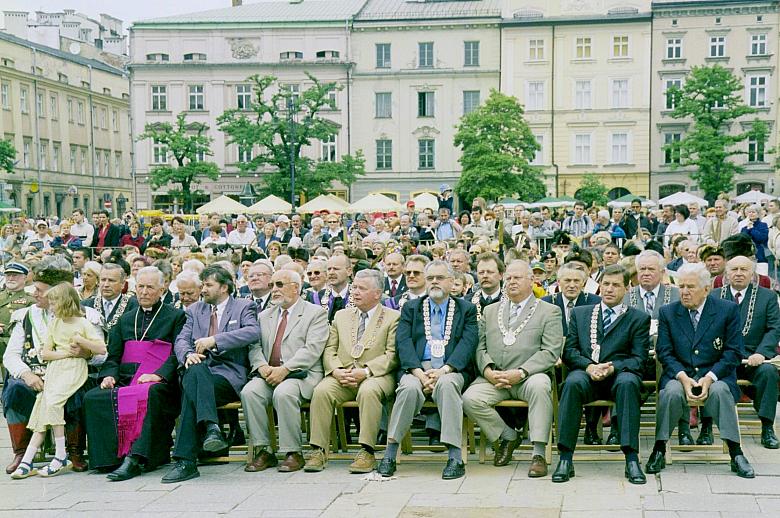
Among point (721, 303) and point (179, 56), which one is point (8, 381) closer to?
point (721, 303)

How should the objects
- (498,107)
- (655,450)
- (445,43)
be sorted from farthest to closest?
(445,43) < (498,107) < (655,450)

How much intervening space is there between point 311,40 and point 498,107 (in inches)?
530

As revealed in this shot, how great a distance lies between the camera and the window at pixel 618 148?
53562 mm

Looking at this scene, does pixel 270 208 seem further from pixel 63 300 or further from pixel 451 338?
pixel 451 338

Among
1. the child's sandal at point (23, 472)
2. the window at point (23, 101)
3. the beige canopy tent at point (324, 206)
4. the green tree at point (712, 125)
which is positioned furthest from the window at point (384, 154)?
the child's sandal at point (23, 472)

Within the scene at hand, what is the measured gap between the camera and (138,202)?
185ft

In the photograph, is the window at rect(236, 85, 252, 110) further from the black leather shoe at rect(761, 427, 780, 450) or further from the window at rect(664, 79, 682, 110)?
the black leather shoe at rect(761, 427, 780, 450)

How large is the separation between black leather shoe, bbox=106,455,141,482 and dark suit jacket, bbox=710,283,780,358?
496cm

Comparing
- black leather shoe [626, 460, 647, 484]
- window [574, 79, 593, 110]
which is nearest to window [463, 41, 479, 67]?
window [574, 79, 593, 110]

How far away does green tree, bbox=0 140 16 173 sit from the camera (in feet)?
166

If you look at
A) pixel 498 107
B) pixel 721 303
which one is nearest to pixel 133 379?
pixel 721 303

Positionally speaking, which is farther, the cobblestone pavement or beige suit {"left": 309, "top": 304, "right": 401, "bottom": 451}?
beige suit {"left": 309, "top": 304, "right": 401, "bottom": 451}

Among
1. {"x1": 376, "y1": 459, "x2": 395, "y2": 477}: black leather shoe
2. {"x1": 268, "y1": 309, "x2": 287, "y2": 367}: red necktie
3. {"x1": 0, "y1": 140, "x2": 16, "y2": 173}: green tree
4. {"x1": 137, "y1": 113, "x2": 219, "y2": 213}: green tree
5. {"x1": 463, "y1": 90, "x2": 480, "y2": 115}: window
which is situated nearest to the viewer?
{"x1": 376, "y1": 459, "x2": 395, "y2": 477}: black leather shoe

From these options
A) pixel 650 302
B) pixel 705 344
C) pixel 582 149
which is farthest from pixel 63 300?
pixel 582 149
